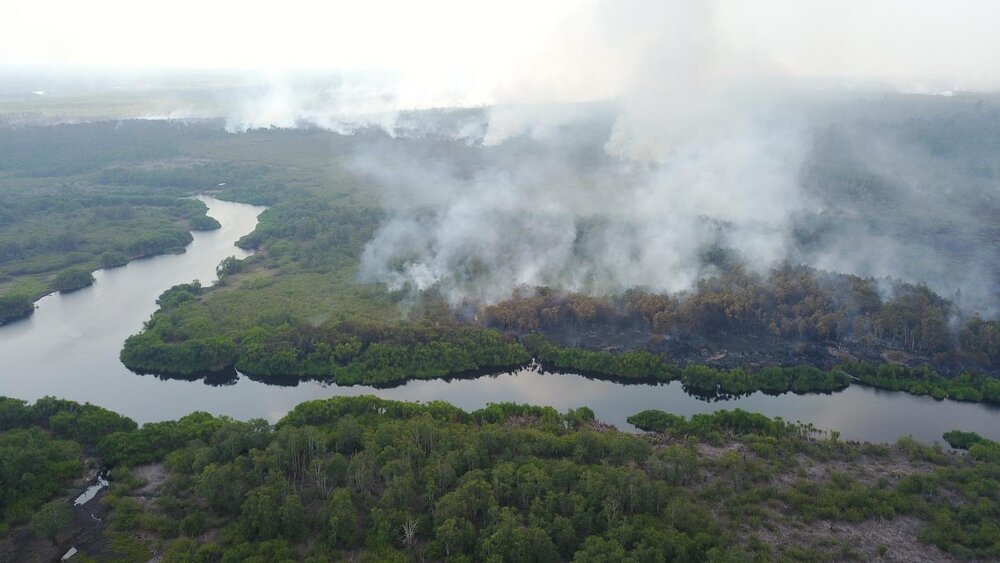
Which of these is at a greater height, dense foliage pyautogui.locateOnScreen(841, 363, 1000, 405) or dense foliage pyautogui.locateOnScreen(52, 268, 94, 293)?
dense foliage pyautogui.locateOnScreen(841, 363, 1000, 405)

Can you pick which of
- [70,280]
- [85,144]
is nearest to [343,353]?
[70,280]

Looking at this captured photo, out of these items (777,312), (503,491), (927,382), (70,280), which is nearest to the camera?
(503,491)

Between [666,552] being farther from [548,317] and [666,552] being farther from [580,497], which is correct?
[548,317]

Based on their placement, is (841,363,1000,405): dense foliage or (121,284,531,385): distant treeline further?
(121,284,531,385): distant treeline

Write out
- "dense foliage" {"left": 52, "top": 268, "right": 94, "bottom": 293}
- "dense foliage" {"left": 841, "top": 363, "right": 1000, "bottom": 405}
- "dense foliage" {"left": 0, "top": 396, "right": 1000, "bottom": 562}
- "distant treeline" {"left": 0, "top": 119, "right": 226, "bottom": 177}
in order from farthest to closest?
"distant treeline" {"left": 0, "top": 119, "right": 226, "bottom": 177} < "dense foliage" {"left": 52, "top": 268, "right": 94, "bottom": 293} < "dense foliage" {"left": 841, "top": 363, "right": 1000, "bottom": 405} < "dense foliage" {"left": 0, "top": 396, "right": 1000, "bottom": 562}

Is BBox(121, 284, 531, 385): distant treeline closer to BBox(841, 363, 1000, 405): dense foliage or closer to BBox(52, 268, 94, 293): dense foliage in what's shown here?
BBox(52, 268, 94, 293): dense foliage

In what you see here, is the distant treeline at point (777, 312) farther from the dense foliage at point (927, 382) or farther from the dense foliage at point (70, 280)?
the dense foliage at point (70, 280)

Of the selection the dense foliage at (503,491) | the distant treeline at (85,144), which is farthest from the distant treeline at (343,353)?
the distant treeline at (85,144)

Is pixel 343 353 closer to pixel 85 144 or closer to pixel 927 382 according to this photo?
pixel 927 382

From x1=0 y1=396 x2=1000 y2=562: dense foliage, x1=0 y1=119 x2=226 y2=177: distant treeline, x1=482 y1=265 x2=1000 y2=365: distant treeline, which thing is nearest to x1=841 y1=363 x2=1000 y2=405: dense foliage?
x1=482 y1=265 x2=1000 y2=365: distant treeline

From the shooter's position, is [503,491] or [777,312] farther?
[777,312]

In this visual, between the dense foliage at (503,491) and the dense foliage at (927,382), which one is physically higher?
the dense foliage at (927,382)

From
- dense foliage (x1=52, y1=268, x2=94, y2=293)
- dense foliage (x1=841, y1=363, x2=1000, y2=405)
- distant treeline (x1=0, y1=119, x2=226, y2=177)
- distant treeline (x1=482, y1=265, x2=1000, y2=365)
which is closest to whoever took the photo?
dense foliage (x1=841, y1=363, x2=1000, y2=405)
